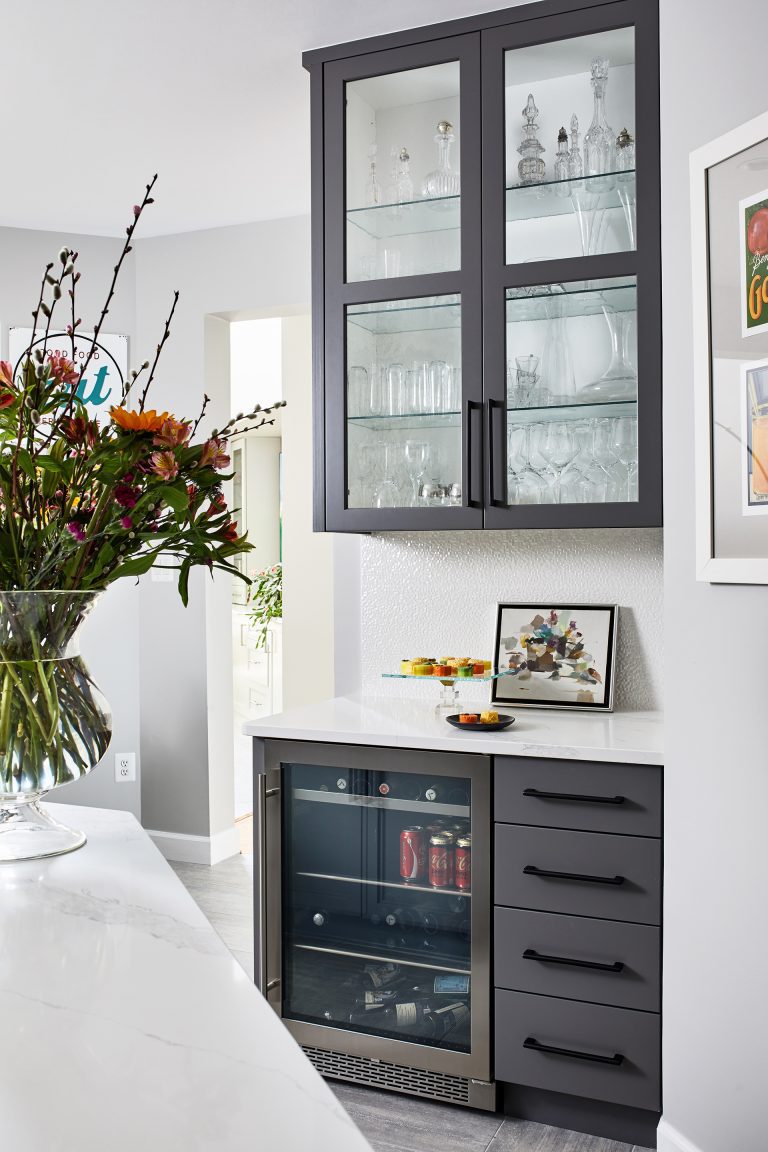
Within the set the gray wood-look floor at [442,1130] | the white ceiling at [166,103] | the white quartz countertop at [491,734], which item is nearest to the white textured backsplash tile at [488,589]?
the white quartz countertop at [491,734]

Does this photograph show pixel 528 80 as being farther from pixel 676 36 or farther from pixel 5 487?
A: pixel 5 487

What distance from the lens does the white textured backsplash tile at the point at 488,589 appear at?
279cm

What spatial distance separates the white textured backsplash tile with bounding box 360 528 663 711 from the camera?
2.79 m

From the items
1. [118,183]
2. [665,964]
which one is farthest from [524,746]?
[118,183]

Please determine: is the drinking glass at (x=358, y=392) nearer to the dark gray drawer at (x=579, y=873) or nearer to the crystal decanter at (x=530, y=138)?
the crystal decanter at (x=530, y=138)

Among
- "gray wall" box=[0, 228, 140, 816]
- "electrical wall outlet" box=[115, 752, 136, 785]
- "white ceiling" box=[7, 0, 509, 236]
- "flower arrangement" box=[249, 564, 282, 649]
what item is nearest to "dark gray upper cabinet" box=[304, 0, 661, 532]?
"white ceiling" box=[7, 0, 509, 236]

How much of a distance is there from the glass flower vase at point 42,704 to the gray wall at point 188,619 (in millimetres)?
3006

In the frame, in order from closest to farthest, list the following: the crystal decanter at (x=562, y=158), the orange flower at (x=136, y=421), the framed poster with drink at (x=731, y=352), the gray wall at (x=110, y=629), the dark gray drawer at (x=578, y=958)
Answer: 1. the orange flower at (x=136, y=421)
2. the framed poster with drink at (x=731, y=352)
3. the dark gray drawer at (x=578, y=958)
4. the crystal decanter at (x=562, y=158)
5. the gray wall at (x=110, y=629)

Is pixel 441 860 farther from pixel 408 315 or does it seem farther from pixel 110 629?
pixel 110 629

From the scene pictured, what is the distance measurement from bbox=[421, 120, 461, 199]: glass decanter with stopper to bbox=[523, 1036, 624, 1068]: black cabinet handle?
2.15 meters

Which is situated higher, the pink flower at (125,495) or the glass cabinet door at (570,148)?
the glass cabinet door at (570,148)

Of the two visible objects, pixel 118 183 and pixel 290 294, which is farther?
pixel 290 294

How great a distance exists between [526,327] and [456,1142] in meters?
1.99

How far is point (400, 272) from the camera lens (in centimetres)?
271
